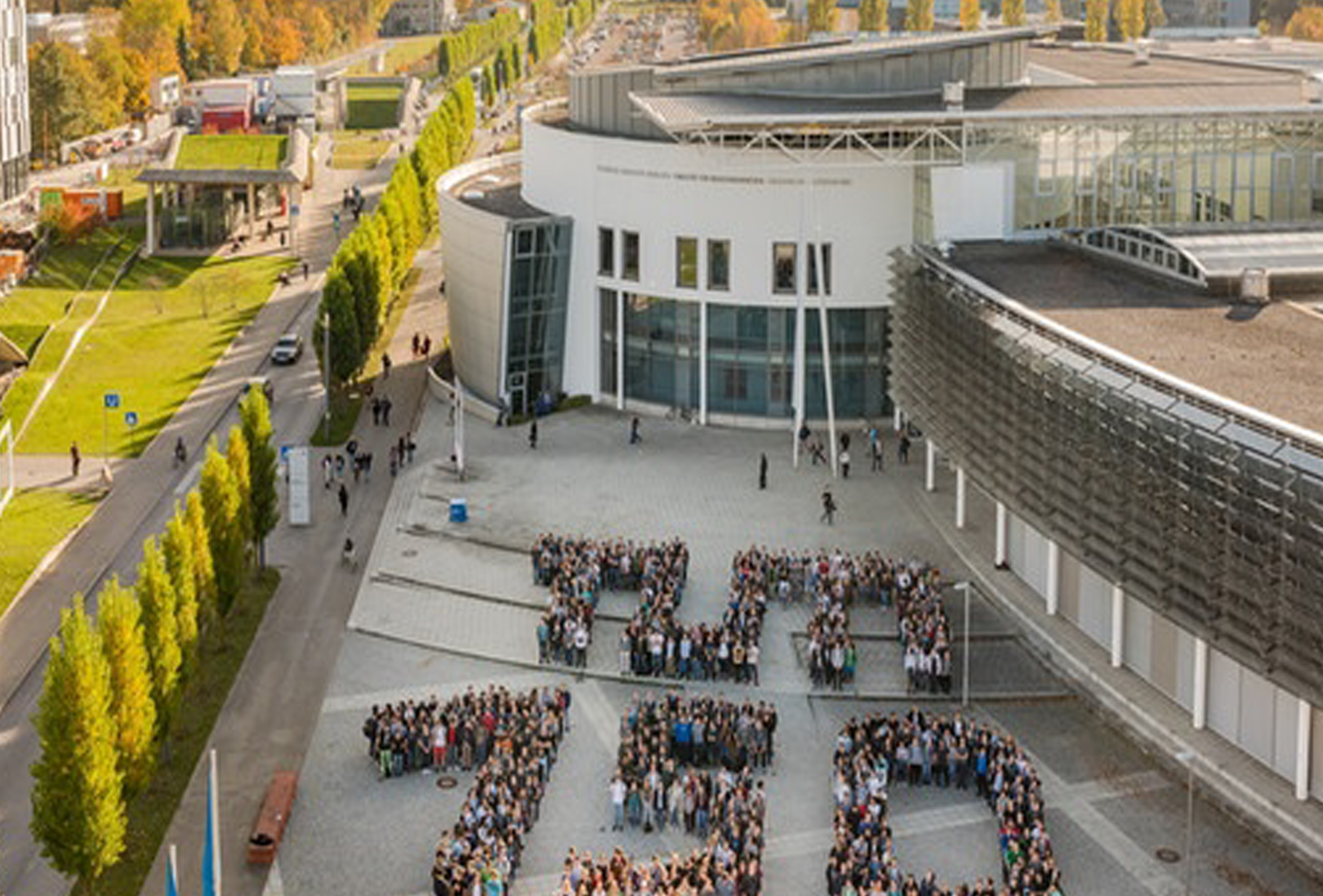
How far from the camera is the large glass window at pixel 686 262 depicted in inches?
2712

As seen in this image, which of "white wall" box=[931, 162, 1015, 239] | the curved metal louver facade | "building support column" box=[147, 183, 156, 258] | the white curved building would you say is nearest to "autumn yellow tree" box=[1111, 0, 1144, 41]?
"building support column" box=[147, 183, 156, 258]

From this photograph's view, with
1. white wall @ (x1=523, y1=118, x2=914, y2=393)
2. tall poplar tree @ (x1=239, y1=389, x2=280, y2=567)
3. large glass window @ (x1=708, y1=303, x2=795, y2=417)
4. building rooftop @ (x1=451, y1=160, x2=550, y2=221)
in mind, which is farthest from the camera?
building rooftop @ (x1=451, y1=160, x2=550, y2=221)

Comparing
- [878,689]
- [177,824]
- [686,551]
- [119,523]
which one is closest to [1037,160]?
[686,551]

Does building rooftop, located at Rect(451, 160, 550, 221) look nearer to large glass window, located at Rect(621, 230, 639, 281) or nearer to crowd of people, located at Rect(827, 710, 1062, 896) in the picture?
large glass window, located at Rect(621, 230, 639, 281)

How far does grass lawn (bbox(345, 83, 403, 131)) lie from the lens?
176m

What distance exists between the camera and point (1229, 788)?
37.3 m

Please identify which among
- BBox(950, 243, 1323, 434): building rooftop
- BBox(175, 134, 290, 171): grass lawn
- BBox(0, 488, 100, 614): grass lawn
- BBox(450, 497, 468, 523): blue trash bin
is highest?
BBox(175, 134, 290, 171): grass lawn

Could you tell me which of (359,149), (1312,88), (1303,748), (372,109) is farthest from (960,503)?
(372,109)

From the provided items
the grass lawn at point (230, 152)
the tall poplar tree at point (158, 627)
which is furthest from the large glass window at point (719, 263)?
the grass lawn at point (230, 152)

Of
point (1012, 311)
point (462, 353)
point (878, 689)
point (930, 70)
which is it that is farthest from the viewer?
point (462, 353)

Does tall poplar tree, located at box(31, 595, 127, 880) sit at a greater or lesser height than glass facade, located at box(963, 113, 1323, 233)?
lesser

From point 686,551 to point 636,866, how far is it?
738 inches

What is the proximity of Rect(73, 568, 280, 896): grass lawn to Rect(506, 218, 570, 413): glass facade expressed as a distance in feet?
67.4

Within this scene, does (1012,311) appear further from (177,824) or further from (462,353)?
(462,353)
